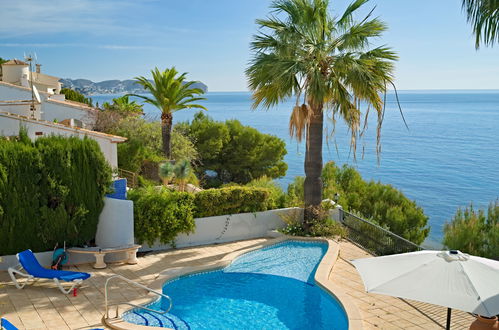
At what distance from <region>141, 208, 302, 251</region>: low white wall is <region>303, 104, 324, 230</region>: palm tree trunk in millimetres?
648

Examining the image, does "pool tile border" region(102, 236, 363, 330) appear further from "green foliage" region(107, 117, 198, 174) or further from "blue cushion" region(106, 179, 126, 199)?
"green foliage" region(107, 117, 198, 174)

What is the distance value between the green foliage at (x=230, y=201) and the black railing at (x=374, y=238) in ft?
9.85

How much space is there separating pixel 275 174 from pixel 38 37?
5203 cm

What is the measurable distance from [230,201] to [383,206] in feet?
30.0

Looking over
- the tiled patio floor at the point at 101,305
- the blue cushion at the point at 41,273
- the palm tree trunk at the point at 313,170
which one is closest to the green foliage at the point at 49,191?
the tiled patio floor at the point at 101,305

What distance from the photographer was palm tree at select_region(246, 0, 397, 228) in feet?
49.2

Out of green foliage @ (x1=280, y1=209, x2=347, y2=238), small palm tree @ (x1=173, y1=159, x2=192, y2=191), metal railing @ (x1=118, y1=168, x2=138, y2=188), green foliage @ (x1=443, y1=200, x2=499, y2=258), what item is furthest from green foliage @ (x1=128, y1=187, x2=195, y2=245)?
green foliage @ (x1=443, y1=200, x2=499, y2=258)

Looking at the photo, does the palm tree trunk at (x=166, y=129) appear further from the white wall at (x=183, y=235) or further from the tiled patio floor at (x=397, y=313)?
the tiled patio floor at (x=397, y=313)

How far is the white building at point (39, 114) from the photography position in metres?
18.8

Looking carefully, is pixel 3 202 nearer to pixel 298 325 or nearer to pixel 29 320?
pixel 29 320

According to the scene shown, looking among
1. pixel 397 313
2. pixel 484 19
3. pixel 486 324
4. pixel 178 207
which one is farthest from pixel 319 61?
pixel 486 324

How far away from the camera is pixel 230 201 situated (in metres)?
16.1

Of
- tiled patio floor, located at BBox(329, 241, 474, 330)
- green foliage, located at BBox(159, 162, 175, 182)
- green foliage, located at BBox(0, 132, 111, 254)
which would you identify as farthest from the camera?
green foliage, located at BBox(159, 162, 175, 182)

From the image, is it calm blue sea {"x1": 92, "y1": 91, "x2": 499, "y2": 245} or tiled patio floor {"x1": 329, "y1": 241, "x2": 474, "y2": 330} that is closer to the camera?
tiled patio floor {"x1": 329, "y1": 241, "x2": 474, "y2": 330}
